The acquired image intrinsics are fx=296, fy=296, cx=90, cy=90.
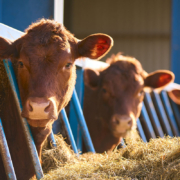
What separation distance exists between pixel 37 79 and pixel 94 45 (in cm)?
91

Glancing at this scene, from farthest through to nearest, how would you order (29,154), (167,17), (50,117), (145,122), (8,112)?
(167,17), (145,122), (8,112), (29,154), (50,117)

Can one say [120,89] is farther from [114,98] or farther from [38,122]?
[38,122]

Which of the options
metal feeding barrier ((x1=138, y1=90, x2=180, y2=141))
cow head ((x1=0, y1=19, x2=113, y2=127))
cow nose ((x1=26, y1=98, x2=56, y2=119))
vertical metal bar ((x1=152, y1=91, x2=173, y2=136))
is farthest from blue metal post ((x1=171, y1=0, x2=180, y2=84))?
cow nose ((x1=26, y1=98, x2=56, y2=119))

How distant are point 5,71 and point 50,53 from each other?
2.08ft

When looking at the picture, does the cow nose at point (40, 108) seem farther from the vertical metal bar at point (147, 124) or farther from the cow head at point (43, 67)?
the vertical metal bar at point (147, 124)

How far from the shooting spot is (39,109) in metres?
2.38

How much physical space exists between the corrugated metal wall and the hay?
15.4 meters

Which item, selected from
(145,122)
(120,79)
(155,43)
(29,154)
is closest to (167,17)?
(155,43)

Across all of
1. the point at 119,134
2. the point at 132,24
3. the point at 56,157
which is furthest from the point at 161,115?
the point at 132,24

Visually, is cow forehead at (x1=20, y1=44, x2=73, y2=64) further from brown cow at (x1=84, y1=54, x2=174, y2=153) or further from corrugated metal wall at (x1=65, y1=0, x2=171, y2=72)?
corrugated metal wall at (x1=65, y1=0, x2=171, y2=72)

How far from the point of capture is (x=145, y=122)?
613cm

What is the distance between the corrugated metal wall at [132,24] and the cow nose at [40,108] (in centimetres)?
1573

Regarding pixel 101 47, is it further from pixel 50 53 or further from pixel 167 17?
pixel 167 17

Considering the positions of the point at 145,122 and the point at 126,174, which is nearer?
the point at 126,174
